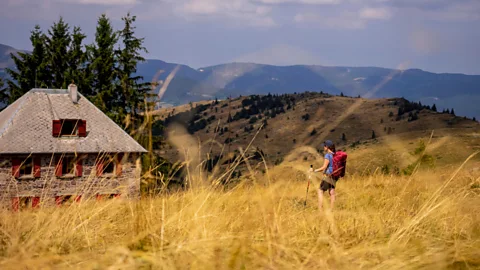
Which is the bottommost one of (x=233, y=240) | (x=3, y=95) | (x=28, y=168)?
(x=28, y=168)

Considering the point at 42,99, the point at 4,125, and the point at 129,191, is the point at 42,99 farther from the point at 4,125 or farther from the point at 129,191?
the point at 129,191

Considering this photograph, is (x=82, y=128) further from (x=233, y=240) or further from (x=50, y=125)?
(x=233, y=240)

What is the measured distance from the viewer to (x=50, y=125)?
42438 mm

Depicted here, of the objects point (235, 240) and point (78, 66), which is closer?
point (235, 240)

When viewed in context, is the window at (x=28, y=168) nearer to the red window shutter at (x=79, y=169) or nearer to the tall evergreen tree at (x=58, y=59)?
the red window shutter at (x=79, y=169)

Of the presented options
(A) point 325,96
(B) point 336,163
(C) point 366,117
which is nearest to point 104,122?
(B) point 336,163

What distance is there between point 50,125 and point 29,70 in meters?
14.0

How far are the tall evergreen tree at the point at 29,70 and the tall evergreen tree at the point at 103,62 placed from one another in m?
5.68

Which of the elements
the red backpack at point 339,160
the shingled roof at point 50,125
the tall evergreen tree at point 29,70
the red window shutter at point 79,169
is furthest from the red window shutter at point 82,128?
the red backpack at point 339,160

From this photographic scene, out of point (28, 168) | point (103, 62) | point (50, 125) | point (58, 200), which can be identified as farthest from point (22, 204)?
point (103, 62)

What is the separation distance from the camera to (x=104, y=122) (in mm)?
43844

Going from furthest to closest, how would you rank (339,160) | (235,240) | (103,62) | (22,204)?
(103,62) < (339,160) < (22,204) < (235,240)

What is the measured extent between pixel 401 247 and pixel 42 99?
44658 millimetres

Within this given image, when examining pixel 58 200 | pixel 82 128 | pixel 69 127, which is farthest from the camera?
pixel 82 128
